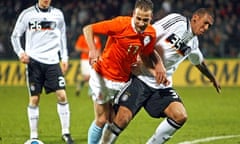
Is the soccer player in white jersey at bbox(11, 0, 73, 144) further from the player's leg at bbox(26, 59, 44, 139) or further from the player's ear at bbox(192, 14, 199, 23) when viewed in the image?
the player's ear at bbox(192, 14, 199, 23)

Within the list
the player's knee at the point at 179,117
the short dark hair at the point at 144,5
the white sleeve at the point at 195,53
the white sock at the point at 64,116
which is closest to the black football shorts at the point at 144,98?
the player's knee at the point at 179,117

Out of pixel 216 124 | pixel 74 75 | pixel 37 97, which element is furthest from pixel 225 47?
pixel 37 97

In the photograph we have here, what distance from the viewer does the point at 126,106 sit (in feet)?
28.1

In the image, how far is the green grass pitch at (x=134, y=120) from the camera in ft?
36.9

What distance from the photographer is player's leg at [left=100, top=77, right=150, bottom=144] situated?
8.46m

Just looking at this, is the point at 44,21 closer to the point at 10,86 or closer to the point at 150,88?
the point at 150,88

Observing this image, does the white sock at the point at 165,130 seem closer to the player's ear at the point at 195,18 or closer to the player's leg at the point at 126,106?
the player's leg at the point at 126,106

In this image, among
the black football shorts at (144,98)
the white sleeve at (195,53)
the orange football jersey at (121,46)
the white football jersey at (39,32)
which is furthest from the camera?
the white football jersey at (39,32)

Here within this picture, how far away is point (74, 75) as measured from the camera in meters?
23.8

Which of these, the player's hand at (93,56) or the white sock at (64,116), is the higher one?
the player's hand at (93,56)

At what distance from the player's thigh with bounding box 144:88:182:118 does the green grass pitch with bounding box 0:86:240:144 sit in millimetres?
1934

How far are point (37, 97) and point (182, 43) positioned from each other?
9.43 ft

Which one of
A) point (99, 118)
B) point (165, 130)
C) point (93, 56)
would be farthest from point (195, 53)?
point (93, 56)

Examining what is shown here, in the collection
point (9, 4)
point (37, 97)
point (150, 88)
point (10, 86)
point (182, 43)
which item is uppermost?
point (182, 43)
